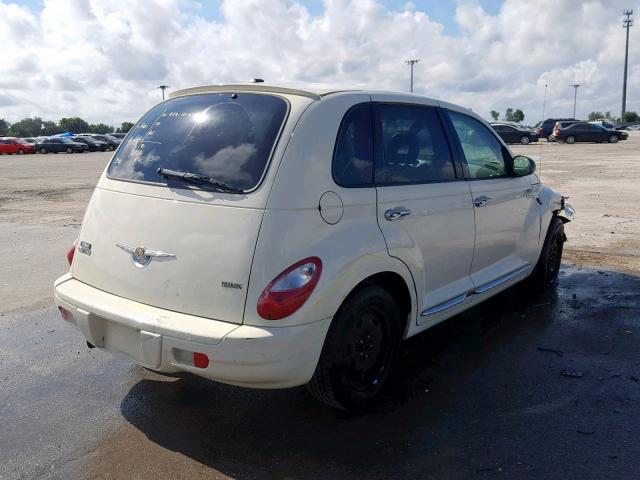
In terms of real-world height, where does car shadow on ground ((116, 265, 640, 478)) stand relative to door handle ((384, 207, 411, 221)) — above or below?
below

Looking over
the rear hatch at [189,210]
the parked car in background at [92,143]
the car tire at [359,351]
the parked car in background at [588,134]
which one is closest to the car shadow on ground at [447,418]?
the car tire at [359,351]

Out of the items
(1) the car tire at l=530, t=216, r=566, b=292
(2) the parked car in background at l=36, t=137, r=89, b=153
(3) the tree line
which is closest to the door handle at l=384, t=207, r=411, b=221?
(1) the car tire at l=530, t=216, r=566, b=292

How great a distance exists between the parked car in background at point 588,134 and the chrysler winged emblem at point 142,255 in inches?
1736

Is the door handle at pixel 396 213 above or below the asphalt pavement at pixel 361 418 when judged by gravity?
above

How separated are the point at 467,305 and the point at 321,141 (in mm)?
1913

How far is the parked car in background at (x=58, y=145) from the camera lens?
51219mm

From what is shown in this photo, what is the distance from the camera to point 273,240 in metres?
2.94

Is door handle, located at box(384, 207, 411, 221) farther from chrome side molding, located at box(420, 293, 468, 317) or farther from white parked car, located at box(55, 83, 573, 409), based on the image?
chrome side molding, located at box(420, 293, 468, 317)

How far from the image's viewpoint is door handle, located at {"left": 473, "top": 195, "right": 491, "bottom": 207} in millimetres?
Result: 4340

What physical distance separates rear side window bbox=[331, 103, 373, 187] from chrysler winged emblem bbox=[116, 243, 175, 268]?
3.45 ft

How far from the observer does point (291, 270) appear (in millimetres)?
2953

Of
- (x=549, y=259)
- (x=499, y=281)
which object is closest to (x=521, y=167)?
(x=499, y=281)

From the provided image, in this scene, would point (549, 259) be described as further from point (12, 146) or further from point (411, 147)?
point (12, 146)

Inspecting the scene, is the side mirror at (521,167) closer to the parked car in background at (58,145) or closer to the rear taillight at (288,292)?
the rear taillight at (288,292)
